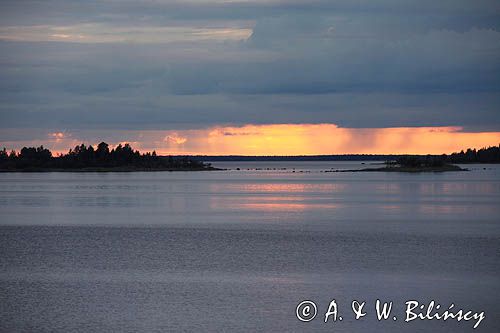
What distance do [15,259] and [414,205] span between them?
146 feet

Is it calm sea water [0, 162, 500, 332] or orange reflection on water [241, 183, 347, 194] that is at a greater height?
orange reflection on water [241, 183, 347, 194]

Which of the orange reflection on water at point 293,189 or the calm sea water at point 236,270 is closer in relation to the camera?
the calm sea water at point 236,270

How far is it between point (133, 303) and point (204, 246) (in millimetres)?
14931

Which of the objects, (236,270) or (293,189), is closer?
(236,270)

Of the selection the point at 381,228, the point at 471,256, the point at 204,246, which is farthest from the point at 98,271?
the point at 381,228

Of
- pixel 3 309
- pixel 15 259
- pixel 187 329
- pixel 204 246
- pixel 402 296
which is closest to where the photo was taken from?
pixel 187 329

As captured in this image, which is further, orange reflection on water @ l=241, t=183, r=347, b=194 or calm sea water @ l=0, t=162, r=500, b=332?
orange reflection on water @ l=241, t=183, r=347, b=194

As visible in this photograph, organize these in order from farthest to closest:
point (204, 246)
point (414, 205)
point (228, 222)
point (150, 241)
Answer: point (414, 205)
point (228, 222)
point (150, 241)
point (204, 246)

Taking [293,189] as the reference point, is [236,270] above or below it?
below

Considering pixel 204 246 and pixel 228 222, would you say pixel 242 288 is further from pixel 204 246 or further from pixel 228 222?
pixel 228 222

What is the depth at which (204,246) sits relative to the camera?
129 feet

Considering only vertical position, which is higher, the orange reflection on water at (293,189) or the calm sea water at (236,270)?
the orange reflection on water at (293,189)

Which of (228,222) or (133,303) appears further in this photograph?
(228,222)

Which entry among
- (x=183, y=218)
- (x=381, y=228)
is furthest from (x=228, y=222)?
(x=381, y=228)
